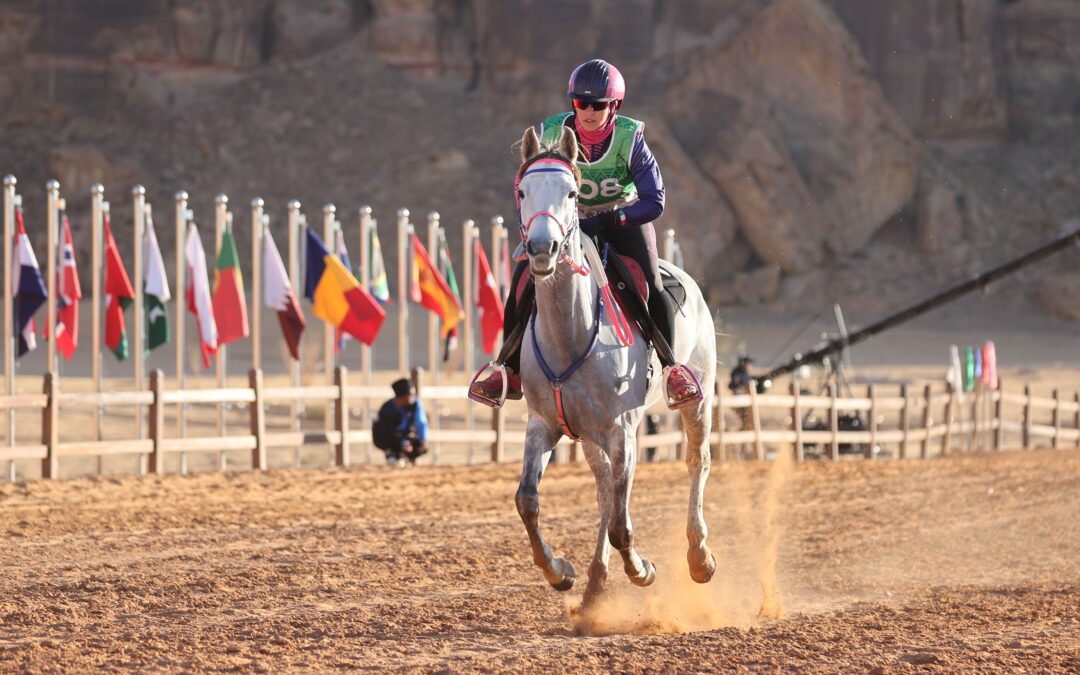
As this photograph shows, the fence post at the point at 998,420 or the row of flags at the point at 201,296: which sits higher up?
the row of flags at the point at 201,296

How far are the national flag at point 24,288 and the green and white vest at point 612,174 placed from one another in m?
13.5

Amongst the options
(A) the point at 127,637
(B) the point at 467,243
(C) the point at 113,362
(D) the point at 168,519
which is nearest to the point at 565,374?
(A) the point at 127,637

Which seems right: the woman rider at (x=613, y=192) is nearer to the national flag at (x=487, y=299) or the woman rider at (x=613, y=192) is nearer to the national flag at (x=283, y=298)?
the national flag at (x=283, y=298)

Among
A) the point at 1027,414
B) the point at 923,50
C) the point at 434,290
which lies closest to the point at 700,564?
the point at 434,290

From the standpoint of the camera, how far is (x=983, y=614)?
1044 centimetres

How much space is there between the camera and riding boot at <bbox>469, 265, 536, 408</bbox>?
10.2m

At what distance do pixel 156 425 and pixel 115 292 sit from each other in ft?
13.7

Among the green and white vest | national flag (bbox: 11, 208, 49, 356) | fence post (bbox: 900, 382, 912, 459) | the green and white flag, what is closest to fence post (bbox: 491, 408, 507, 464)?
the green and white flag

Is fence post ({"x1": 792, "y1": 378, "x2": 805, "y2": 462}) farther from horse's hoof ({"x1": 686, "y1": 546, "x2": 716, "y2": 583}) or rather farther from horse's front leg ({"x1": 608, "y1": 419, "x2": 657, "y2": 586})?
horse's front leg ({"x1": 608, "y1": 419, "x2": 657, "y2": 586})

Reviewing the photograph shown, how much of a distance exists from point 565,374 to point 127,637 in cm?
284

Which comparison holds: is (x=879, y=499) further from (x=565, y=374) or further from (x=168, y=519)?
(x=565, y=374)

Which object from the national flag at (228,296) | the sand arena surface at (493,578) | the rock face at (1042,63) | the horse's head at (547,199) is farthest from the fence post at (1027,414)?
the rock face at (1042,63)

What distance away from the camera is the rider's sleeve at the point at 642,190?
33.8 ft

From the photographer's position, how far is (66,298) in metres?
23.3
